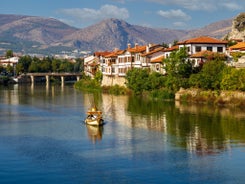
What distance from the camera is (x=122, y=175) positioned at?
2216 centimetres

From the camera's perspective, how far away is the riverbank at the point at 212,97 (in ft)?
154

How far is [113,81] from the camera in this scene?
244ft

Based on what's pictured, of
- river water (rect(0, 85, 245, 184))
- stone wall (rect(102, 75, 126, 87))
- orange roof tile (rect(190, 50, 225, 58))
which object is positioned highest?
orange roof tile (rect(190, 50, 225, 58))

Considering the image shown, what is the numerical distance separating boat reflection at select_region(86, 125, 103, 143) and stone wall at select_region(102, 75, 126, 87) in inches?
1301

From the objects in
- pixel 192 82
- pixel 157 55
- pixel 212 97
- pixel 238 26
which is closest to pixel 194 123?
Result: pixel 212 97

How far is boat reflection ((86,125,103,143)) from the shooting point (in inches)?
1221

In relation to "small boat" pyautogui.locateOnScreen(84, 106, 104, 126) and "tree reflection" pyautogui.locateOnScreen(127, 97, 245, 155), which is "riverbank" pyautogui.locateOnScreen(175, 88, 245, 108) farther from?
"small boat" pyautogui.locateOnScreen(84, 106, 104, 126)

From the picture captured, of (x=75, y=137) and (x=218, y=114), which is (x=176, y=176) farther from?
(x=218, y=114)

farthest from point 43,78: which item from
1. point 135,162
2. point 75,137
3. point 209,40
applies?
point 135,162

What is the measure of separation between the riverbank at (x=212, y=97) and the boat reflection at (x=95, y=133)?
15.3m

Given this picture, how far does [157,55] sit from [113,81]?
10.6m

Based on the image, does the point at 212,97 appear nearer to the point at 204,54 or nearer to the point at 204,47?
the point at 204,54

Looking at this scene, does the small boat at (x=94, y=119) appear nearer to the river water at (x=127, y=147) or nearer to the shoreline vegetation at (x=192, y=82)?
the river water at (x=127, y=147)

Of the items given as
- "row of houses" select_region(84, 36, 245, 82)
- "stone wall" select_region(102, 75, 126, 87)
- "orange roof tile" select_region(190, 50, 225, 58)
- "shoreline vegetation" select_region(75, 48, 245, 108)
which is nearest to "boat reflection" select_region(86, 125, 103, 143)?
"shoreline vegetation" select_region(75, 48, 245, 108)
